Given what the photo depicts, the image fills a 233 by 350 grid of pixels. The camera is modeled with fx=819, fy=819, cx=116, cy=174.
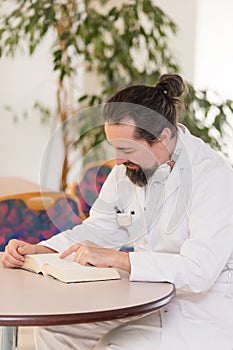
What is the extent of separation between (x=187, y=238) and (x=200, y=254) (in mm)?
180

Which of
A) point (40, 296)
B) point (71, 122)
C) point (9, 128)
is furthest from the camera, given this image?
point (9, 128)

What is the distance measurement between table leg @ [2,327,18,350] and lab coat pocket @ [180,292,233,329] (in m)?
0.50

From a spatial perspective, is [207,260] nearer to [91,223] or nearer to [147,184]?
[147,184]

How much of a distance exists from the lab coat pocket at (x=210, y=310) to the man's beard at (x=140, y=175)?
0.39m

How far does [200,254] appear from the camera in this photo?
228cm

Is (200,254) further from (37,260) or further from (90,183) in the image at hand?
(90,183)

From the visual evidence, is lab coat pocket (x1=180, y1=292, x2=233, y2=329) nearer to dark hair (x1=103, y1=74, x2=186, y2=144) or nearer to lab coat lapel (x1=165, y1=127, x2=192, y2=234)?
lab coat lapel (x1=165, y1=127, x2=192, y2=234)

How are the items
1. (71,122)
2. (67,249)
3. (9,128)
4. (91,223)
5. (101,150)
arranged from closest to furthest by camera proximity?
(67,249) → (91,223) → (71,122) → (101,150) → (9,128)

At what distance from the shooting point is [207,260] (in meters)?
2.28

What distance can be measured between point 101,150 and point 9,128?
7.17ft

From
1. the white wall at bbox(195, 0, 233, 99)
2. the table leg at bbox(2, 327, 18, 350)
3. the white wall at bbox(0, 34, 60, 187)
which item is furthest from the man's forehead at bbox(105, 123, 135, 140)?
the white wall at bbox(0, 34, 60, 187)

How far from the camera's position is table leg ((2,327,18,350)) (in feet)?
7.85

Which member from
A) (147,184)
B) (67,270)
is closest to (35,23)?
(147,184)

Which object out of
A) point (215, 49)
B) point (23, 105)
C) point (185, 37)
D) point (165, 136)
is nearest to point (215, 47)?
point (215, 49)
